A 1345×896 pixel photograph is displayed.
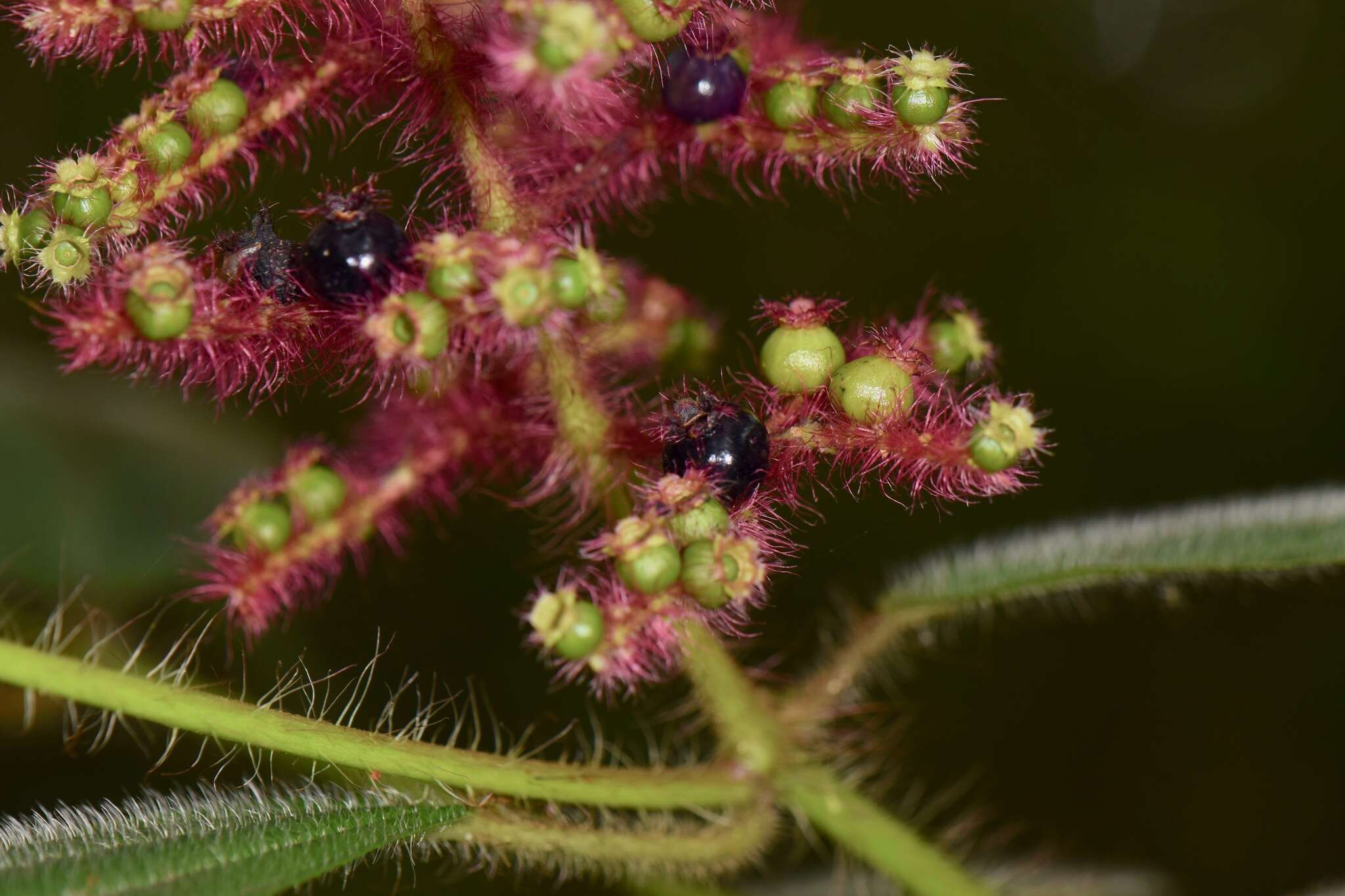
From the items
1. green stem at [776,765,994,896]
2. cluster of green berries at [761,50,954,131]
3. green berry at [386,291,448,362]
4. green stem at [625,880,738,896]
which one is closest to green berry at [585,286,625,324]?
green berry at [386,291,448,362]

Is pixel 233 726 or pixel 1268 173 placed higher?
pixel 1268 173

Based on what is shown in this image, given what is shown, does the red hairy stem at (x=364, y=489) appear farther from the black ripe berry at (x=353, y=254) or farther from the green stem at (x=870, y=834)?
the green stem at (x=870, y=834)

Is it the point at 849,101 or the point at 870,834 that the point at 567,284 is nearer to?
the point at 849,101

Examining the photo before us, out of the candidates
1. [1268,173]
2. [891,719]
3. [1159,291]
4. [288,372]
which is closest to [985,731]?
[891,719]

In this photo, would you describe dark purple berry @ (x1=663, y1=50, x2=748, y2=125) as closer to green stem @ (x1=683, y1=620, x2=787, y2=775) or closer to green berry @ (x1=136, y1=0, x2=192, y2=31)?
green berry @ (x1=136, y1=0, x2=192, y2=31)

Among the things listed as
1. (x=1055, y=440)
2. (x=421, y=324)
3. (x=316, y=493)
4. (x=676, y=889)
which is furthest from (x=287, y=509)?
(x=1055, y=440)

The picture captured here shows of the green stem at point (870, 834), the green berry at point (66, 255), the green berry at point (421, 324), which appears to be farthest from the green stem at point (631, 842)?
the green berry at point (66, 255)

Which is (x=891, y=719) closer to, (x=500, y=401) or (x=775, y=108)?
(x=500, y=401)
